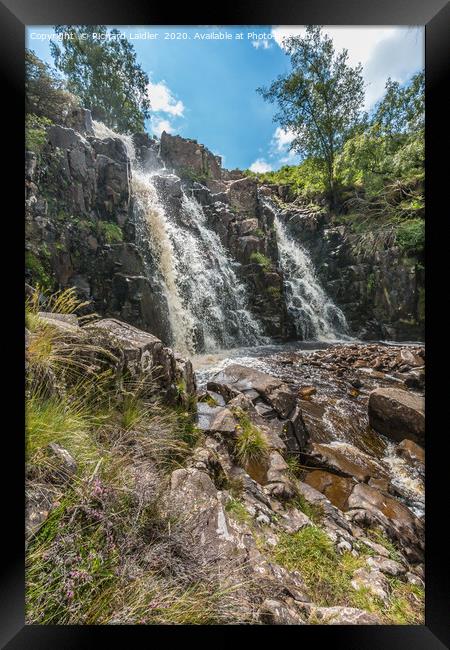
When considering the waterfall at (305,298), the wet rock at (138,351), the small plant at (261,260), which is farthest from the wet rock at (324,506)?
the small plant at (261,260)

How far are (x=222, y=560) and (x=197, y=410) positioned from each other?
120 cm

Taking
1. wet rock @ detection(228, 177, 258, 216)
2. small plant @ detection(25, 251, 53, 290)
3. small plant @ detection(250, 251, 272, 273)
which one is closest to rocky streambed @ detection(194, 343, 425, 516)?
small plant @ detection(25, 251, 53, 290)

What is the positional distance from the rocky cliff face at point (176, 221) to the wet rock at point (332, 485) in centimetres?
159

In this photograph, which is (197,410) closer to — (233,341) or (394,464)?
(394,464)

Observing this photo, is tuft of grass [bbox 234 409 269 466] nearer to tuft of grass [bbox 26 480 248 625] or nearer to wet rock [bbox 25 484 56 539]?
tuft of grass [bbox 26 480 248 625]

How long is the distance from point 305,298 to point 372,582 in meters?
4.57

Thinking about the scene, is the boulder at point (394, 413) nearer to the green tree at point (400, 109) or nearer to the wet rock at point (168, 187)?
the green tree at point (400, 109)

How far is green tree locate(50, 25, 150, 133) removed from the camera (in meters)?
1.71

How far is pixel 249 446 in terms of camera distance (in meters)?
1.98

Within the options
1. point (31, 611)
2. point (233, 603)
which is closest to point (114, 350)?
point (31, 611)

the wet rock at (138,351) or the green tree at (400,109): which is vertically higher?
the green tree at (400,109)

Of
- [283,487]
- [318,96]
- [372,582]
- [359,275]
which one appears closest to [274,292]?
[359,275]

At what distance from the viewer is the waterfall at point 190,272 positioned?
4.58 m
